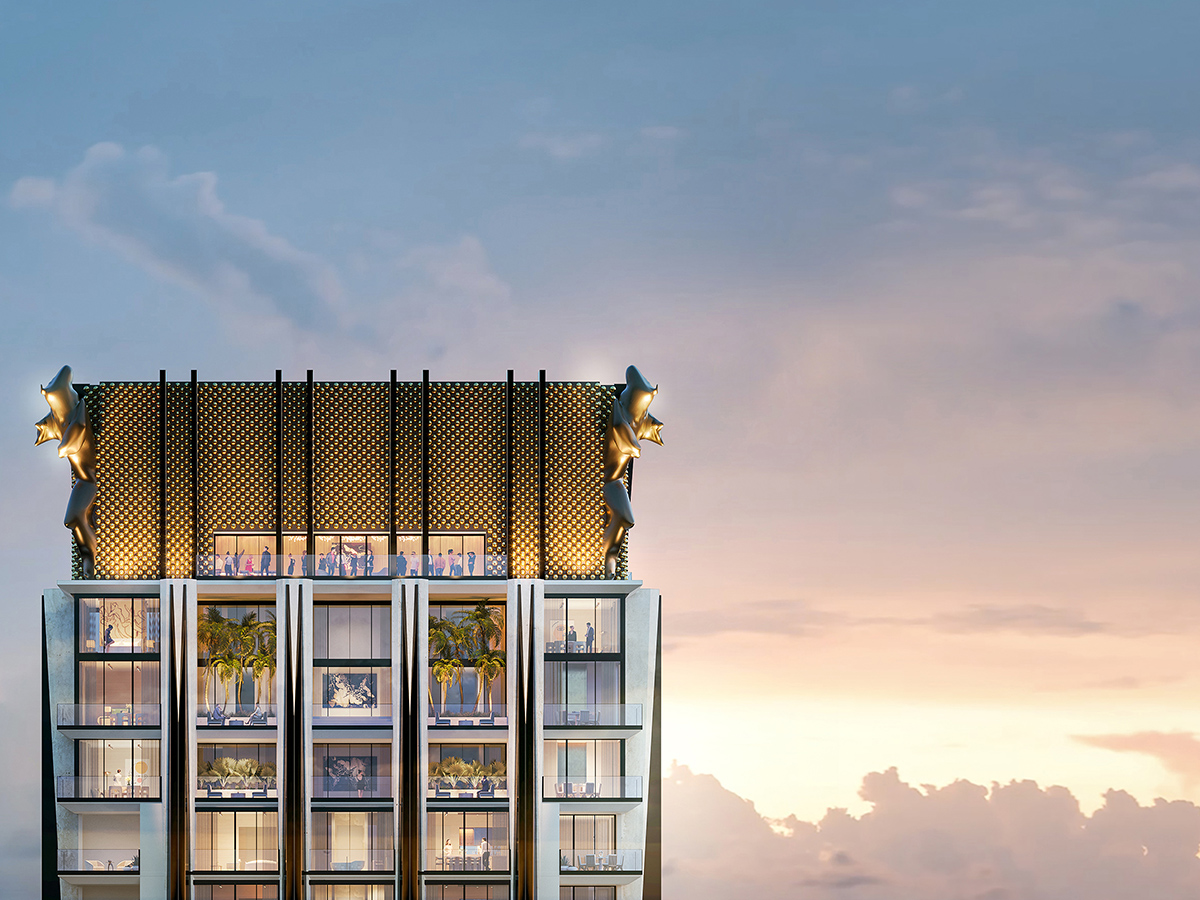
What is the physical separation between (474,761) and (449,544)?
8.62 meters

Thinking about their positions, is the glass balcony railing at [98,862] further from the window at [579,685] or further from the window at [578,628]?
the window at [578,628]

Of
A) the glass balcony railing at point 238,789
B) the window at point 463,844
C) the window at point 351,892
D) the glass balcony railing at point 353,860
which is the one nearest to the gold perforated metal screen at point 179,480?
the glass balcony railing at point 238,789

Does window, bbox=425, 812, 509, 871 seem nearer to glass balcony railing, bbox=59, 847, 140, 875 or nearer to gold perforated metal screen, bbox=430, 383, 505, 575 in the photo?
gold perforated metal screen, bbox=430, 383, 505, 575

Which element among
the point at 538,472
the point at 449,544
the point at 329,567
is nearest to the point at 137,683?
the point at 329,567

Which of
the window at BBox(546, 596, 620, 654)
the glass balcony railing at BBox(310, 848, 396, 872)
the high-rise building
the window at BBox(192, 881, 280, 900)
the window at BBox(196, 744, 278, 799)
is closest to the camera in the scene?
the glass balcony railing at BBox(310, 848, 396, 872)

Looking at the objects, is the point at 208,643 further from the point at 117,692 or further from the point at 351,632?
the point at 351,632

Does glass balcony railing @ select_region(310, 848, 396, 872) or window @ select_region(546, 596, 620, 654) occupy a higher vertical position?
window @ select_region(546, 596, 620, 654)

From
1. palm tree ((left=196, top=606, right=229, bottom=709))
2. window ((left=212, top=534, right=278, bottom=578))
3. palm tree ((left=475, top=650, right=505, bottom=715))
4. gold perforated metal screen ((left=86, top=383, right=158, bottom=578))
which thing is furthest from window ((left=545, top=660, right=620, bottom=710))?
gold perforated metal screen ((left=86, top=383, right=158, bottom=578))

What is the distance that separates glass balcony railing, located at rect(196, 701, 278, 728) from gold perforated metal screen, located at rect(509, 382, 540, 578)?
10.9 meters

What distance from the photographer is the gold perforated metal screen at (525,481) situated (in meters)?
71.6

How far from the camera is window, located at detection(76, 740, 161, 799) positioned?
69.8 m

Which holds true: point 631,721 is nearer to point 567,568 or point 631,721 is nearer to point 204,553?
point 567,568

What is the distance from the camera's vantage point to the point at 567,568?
235 ft

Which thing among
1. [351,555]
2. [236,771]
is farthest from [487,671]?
[236,771]
